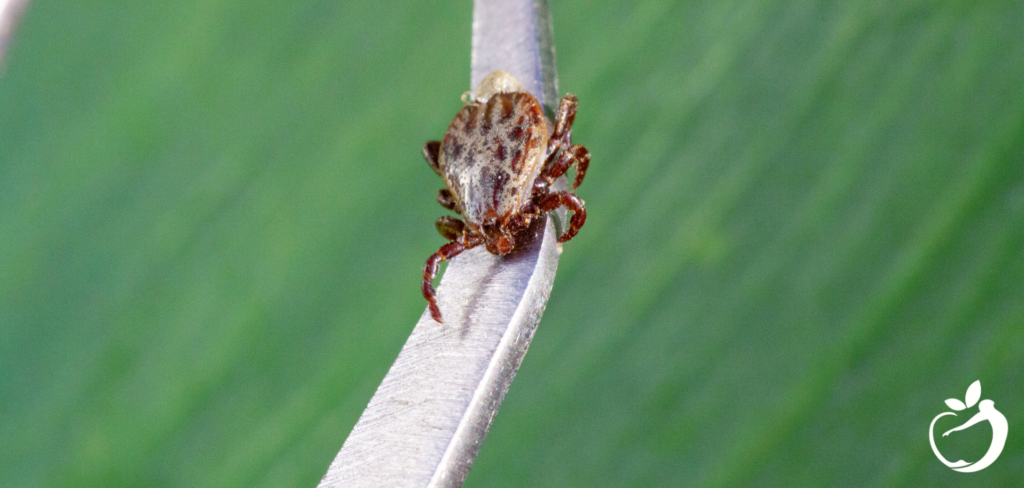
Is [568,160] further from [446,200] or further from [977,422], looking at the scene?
[977,422]

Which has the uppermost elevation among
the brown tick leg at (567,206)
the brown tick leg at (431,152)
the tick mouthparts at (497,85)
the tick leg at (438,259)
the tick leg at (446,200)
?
the tick mouthparts at (497,85)

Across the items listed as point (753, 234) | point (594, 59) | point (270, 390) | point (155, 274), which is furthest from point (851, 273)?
point (155, 274)

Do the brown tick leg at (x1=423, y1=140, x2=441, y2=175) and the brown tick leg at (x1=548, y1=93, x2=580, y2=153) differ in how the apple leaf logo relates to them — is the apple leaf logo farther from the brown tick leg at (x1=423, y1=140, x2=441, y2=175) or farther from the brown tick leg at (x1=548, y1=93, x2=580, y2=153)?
the brown tick leg at (x1=423, y1=140, x2=441, y2=175)

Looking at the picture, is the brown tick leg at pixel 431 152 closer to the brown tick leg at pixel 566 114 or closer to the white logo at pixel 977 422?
the brown tick leg at pixel 566 114

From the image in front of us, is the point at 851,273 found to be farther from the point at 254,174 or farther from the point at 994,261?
the point at 254,174

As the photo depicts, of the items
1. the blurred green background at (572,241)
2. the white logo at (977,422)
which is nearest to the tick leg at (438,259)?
the blurred green background at (572,241)

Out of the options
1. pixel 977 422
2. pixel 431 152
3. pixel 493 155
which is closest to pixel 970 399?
pixel 977 422
